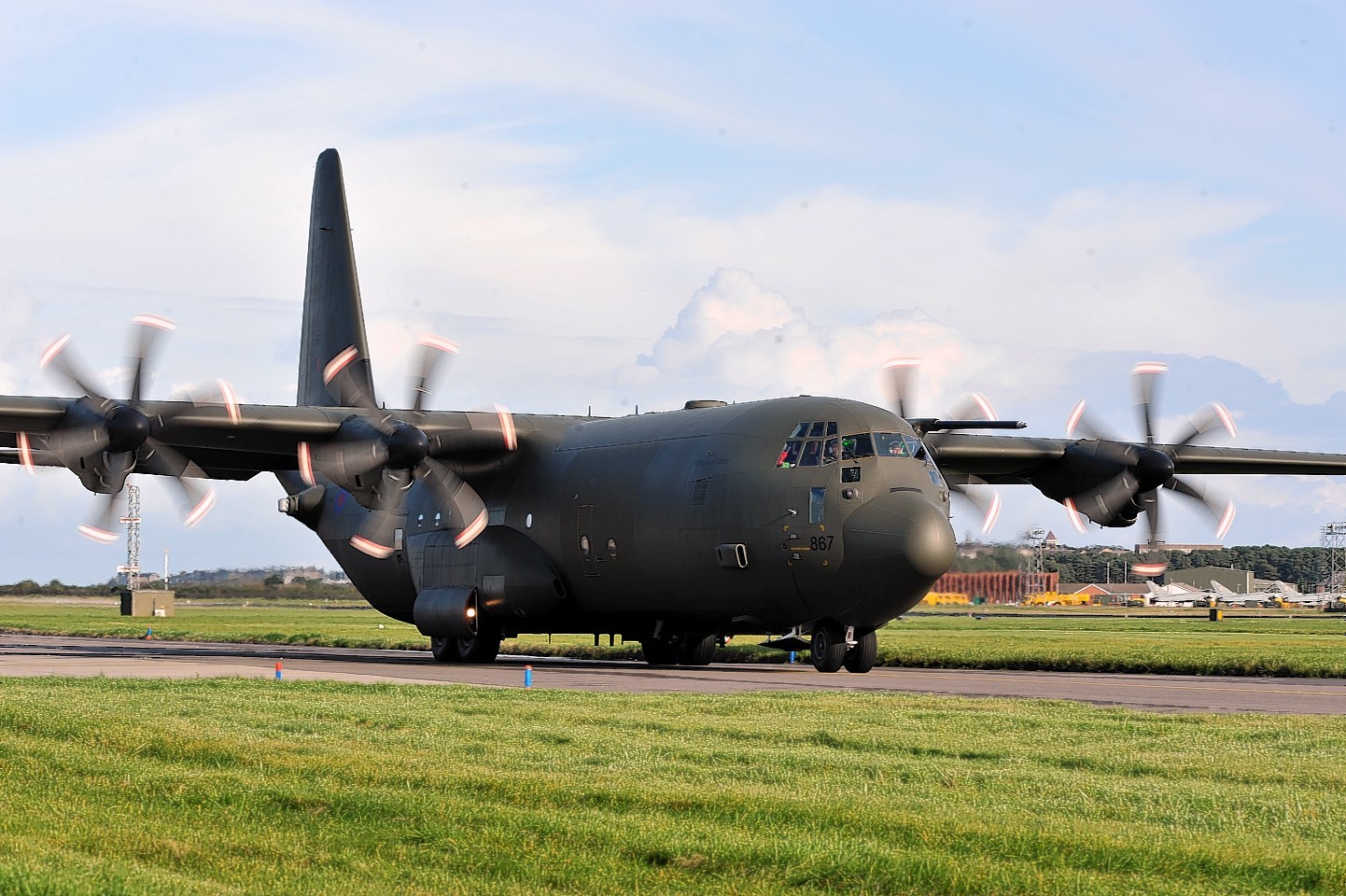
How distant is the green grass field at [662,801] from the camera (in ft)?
27.8

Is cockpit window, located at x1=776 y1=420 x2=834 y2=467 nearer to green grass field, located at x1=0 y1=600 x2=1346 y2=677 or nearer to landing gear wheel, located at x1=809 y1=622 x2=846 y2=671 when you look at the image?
landing gear wheel, located at x1=809 y1=622 x2=846 y2=671

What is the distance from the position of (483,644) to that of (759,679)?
8.98 m

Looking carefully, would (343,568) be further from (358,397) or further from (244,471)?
(358,397)

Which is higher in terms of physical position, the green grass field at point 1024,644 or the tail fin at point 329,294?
the tail fin at point 329,294

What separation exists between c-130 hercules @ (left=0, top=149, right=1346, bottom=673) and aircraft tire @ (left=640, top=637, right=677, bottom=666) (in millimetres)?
54

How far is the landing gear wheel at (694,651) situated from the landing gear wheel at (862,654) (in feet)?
18.5

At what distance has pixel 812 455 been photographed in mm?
25609

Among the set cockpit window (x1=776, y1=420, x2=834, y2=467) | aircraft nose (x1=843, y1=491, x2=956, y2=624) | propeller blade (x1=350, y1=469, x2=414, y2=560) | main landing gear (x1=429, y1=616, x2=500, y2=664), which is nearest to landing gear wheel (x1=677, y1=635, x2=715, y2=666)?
main landing gear (x1=429, y1=616, x2=500, y2=664)

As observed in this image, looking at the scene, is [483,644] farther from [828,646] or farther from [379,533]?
[828,646]

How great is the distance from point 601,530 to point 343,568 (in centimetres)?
1106

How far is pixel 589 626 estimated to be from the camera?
31.4 m

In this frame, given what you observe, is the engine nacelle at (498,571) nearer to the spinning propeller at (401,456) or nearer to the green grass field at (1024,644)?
the spinning propeller at (401,456)

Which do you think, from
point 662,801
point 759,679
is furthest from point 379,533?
point 662,801

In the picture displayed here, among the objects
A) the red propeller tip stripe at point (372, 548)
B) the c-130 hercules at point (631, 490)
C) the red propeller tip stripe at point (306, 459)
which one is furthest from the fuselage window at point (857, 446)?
the red propeller tip stripe at point (372, 548)
